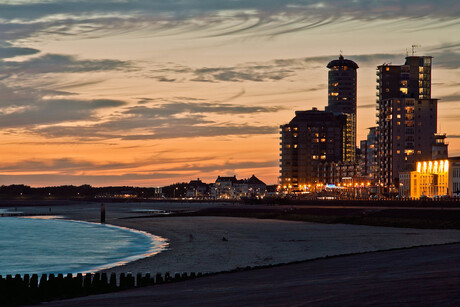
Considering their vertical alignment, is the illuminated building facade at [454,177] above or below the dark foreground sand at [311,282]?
above

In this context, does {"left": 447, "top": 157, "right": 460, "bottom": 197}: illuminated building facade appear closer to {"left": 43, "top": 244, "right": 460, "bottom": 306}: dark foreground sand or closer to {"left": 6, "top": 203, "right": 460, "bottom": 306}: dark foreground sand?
{"left": 6, "top": 203, "right": 460, "bottom": 306}: dark foreground sand

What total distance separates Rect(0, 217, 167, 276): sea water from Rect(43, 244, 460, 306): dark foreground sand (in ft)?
71.8

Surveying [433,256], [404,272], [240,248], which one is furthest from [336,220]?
[404,272]

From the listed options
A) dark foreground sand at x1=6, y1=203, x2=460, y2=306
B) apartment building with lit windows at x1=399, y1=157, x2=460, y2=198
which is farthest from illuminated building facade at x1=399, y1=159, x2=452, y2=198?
dark foreground sand at x1=6, y1=203, x2=460, y2=306

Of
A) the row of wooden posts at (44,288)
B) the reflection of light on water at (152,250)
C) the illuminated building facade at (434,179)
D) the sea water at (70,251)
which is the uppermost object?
the illuminated building facade at (434,179)

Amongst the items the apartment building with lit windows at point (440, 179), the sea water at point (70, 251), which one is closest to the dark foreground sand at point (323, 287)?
the sea water at point (70, 251)

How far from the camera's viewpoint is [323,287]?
21562mm

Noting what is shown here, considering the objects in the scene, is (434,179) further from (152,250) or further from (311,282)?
(311,282)

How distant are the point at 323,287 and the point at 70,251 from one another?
1833 inches

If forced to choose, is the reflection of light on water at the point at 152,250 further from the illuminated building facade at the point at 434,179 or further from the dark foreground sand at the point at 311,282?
the illuminated building facade at the point at 434,179

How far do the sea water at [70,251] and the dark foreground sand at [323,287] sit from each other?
21.9 m

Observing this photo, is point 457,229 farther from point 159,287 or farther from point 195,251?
point 159,287

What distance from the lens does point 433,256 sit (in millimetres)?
32562

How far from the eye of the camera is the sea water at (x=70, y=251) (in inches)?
1969
